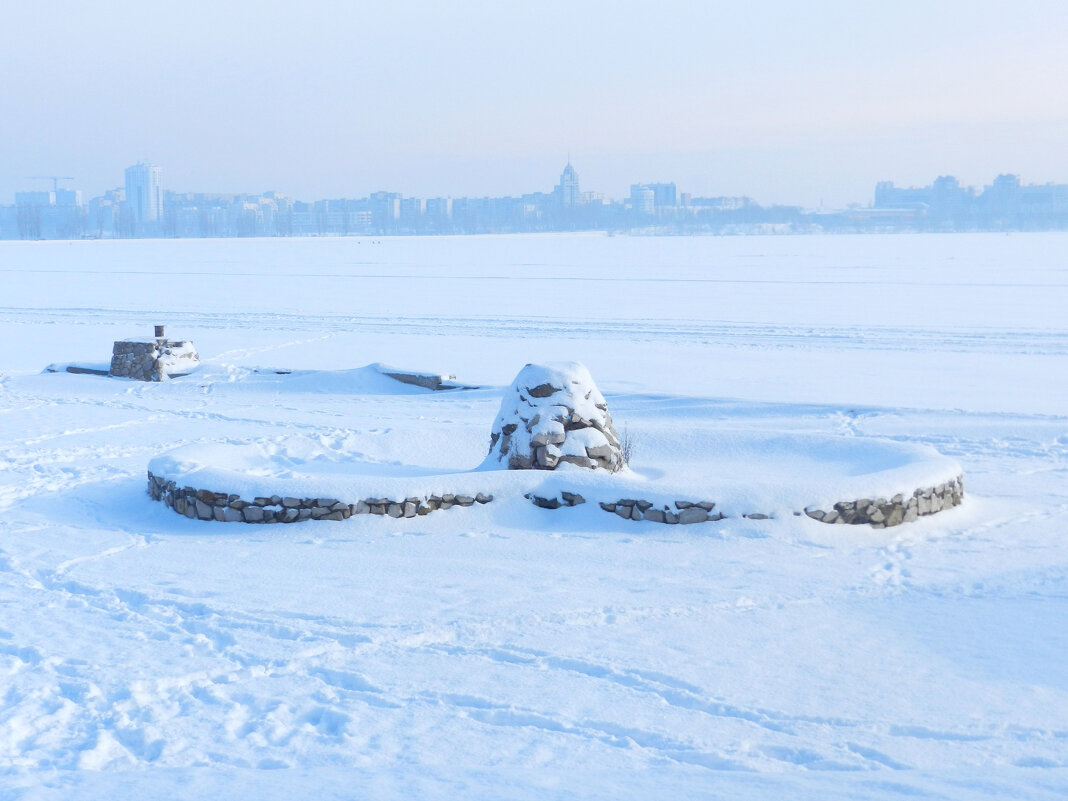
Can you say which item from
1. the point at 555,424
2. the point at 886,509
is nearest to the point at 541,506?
the point at 555,424

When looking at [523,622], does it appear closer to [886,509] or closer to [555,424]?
[555,424]

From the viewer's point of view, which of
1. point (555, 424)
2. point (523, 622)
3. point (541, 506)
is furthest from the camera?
point (555, 424)

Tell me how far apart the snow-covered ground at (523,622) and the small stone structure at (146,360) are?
1.35 metres

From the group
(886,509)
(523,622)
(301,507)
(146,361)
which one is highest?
(146,361)

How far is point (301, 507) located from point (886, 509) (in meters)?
4.05

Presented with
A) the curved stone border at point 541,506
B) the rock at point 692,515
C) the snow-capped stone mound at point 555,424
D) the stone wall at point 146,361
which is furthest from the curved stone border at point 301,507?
the stone wall at point 146,361

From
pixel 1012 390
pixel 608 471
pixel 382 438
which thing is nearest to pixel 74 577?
pixel 608 471

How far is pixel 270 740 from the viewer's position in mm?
4582

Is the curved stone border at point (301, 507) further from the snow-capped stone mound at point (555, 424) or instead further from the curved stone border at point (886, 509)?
the curved stone border at point (886, 509)

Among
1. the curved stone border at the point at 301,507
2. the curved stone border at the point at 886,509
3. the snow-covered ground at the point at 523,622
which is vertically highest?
the curved stone border at the point at 886,509

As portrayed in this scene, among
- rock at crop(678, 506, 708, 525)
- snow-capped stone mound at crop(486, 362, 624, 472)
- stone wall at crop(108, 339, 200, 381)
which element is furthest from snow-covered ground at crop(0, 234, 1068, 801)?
stone wall at crop(108, 339, 200, 381)

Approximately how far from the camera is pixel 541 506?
8.27m

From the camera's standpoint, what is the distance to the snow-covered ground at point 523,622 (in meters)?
4.39

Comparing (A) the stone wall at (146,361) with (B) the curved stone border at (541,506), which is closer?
(B) the curved stone border at (541,506)
